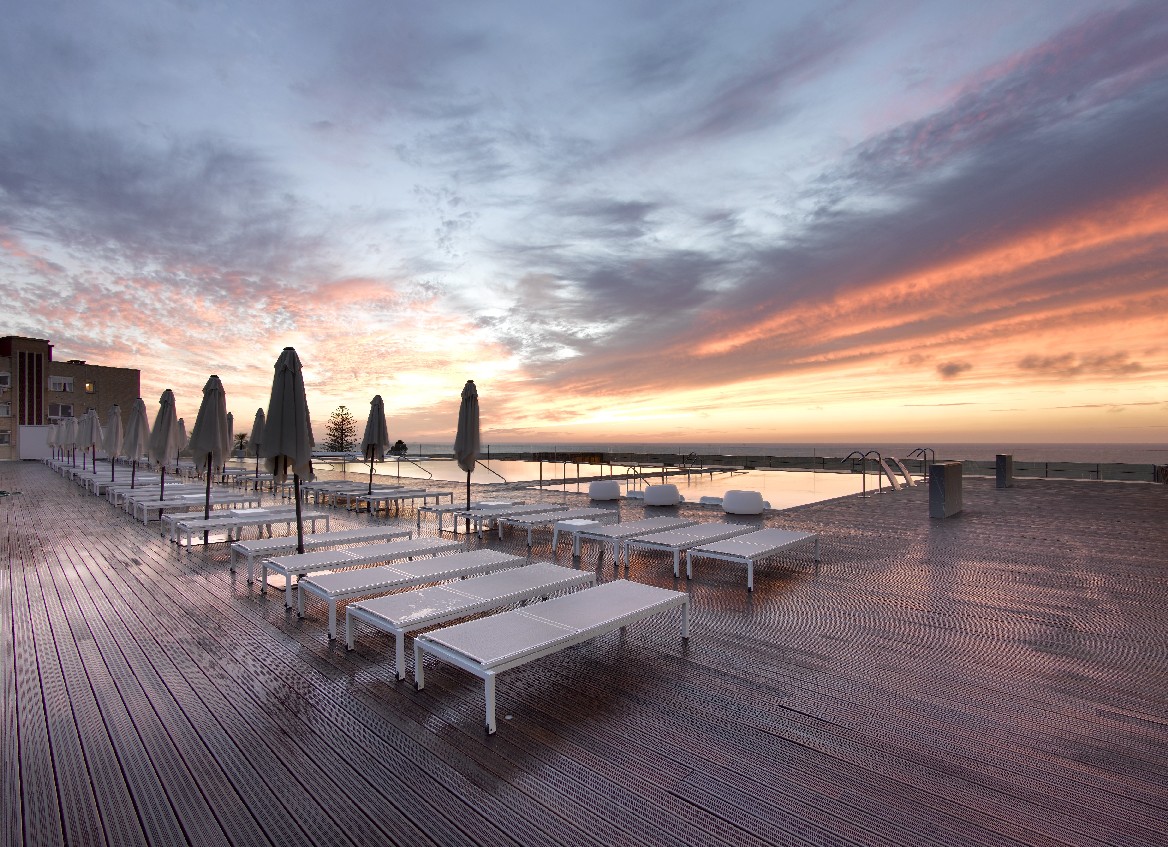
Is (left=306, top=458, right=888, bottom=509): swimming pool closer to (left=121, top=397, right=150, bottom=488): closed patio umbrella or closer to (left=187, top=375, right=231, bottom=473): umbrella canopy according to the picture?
(left=121, top=397, right=150, bottom=488): closed patio umbrella

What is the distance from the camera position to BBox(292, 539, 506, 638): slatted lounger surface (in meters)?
3.90

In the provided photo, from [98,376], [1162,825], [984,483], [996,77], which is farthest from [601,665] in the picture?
[98,376]

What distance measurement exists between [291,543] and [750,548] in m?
4.60

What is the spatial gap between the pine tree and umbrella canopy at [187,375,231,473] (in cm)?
3695

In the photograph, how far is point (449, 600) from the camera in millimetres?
3684

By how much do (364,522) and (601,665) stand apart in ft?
21.3

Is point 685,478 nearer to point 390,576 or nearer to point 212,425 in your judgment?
point 212,425

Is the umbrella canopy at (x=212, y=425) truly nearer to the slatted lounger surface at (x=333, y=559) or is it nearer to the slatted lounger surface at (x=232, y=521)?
the slatted lounger surface at (x=232, y=521)

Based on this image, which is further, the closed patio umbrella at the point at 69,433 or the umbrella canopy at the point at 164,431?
the closed patio umbrella at the point at 69,433

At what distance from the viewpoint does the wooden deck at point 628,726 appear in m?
1.88

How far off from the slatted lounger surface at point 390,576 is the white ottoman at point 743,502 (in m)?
5.44

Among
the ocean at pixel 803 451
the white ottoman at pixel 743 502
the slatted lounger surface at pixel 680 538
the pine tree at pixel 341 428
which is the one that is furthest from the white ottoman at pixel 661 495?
the pine tree at pixel 341 428

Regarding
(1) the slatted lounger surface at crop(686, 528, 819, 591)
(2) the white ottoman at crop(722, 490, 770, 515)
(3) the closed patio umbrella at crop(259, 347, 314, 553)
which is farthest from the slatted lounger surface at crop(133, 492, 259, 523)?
(2) the white ottoman at crop(722, 490, 770, 515)

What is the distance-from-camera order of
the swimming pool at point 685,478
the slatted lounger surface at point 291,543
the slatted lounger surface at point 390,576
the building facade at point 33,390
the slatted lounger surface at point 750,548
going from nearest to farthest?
1. the slatted lounger surface at point 390,576
2. the slatted lounger surface at point 750,548
3. the slatted lounger surface at point 291,543
4. the swimming pool at point 685,478
5. the building facade at point 33,390
